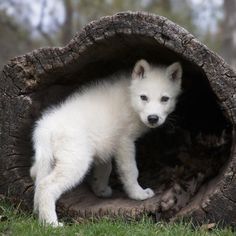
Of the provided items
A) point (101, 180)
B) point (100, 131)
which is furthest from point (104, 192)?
point (100, 131)

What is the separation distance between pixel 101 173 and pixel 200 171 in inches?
45.5

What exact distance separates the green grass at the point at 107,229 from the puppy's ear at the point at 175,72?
1689mm

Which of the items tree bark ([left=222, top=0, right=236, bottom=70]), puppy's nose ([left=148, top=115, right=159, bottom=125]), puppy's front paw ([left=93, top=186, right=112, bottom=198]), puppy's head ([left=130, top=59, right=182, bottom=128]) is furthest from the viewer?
tree bark ([left=222, top=0, right=236, bottom=70])

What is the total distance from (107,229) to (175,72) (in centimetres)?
206

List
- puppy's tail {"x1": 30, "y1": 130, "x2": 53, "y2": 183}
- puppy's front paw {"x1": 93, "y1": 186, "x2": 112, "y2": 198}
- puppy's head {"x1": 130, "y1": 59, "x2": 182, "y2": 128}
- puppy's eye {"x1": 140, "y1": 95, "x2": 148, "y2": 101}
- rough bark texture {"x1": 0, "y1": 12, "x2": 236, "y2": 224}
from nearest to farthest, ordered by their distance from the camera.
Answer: rough bark texture {"x1": 0, "y1": 12, "x2": 236, "y2": 224}, puppy's tail {"x1": 30, "y1": 130, "x2": 53, "y2": 183}, puppy's head {"x1": 130, "y1": 59, "x2": 182, "y2": 128}, puppy's eye {"x1": 140, "y1": 95, "x2": 148, "y2": 101}, puppy's front paw {"x1": 93, "y1": 186, "x2": 112, "y2": 198}

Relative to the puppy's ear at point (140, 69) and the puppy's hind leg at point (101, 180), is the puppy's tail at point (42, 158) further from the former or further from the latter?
the puppy's ear at point (140, 69)

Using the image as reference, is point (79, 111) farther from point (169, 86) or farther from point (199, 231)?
point (199, 231)

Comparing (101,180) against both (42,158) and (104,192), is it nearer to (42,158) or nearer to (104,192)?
(104,192)

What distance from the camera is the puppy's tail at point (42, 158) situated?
530 centimetres

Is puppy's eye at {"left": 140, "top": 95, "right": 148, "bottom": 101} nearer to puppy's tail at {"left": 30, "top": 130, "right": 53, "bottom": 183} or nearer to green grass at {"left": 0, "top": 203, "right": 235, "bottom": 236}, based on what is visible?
puppy's tail at {"left": 30, "top": 130, "right": 53, "bottom": 183}

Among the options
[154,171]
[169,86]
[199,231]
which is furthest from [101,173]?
[199,231]

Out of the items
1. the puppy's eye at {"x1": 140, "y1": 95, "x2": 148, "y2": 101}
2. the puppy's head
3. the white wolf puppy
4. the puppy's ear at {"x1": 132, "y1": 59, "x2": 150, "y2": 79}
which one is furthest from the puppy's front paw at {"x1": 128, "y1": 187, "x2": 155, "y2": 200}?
the puppy's ear at {"x1": 132, "y1": 59, "x2": 150, "y2": 79}

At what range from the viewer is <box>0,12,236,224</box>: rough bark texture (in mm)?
5156

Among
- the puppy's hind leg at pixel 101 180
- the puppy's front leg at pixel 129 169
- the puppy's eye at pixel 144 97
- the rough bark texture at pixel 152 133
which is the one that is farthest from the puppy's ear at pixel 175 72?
the puppy's hind leg at pixel 101 180
